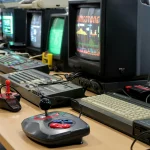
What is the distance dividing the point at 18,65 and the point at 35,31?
2.13 feet

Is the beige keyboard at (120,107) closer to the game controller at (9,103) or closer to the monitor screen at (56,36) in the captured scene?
the game controller at (9,103)

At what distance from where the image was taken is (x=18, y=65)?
218 cm

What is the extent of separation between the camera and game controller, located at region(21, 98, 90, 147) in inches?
39.1

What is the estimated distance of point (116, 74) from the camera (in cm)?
159

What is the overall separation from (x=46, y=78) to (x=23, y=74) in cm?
17

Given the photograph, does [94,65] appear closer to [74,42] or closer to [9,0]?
[74,42]

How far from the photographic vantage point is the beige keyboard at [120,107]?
115 cm

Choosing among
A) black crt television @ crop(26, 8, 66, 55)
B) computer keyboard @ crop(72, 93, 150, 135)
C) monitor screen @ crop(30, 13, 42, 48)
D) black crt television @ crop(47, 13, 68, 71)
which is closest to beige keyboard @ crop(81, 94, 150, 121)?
computer keyboard @ crop(72, 93, 150, 135)

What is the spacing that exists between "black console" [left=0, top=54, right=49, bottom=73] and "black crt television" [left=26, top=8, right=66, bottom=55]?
28 cm

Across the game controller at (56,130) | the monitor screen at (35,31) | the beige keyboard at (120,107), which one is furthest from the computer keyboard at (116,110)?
the monitor screen at (35,31)

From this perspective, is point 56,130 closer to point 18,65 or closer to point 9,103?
point 9,103

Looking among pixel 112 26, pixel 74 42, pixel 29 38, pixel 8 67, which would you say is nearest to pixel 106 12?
pixel 112 26

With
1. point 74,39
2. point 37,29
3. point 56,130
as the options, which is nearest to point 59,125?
point 56,130

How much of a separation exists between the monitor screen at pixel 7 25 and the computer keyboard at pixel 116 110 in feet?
6.76
